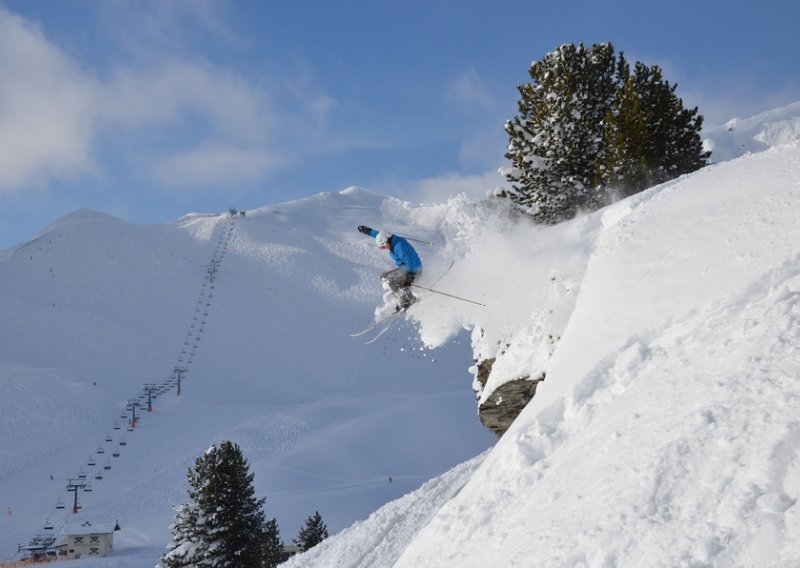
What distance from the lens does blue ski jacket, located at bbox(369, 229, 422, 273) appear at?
52.5 ft

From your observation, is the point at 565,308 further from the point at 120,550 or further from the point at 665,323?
the point at 120,550

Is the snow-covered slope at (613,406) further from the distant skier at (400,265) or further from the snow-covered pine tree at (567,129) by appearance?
the snow-covered pine tree at (567,129)

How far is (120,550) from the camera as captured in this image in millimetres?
38906

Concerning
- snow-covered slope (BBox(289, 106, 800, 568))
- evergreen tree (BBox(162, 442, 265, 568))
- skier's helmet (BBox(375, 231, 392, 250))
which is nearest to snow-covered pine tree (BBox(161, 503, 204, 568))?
evergreen tree (BBox(162, 442, 265, 568))

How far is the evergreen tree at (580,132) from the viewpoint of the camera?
22.5m

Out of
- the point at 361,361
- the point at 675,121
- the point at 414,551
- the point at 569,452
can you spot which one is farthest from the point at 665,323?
the point at 361,361

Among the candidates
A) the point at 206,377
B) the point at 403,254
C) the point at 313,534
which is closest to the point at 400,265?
the point at 403,254

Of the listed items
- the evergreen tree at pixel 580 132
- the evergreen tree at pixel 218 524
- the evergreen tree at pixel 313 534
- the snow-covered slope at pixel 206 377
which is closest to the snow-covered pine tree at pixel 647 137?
the evergreen tree at pixel 580 132

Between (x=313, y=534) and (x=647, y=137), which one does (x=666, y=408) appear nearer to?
(x=647, y=137)

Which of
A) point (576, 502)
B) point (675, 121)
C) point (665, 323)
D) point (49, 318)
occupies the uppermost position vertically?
point (49, 318)

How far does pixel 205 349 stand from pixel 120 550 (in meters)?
51.5

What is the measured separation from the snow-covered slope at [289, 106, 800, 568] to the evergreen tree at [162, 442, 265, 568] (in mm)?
13146

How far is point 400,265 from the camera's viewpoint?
54.0 feet

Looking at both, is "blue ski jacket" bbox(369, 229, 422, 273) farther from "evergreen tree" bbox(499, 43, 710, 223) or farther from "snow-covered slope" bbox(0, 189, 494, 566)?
"evergreen tree" bbox(499, 43, 710, 223)
